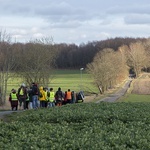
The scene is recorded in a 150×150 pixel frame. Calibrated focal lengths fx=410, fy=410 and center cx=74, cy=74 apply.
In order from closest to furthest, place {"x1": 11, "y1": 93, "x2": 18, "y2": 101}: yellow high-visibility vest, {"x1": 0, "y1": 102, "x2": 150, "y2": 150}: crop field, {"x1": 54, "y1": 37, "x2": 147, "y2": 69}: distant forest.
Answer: {"x1": 0, "y1": 102, "x2": 150, "y2": 150}: crop field < {"x1": 11, "y1": 93, "x2": 18, "y2": 101}: yellow high-visibility vest < {"x1": 54, "y1": 37, "x2": 147, "y2": 69}: distant forest

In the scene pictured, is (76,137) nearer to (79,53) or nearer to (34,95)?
(34,95)

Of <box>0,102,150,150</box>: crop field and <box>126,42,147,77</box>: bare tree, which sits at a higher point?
<box>126,42,147,77</box>: bare tree

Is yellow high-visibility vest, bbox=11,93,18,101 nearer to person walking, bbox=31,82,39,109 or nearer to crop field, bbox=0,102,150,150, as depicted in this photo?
person walking, bbox=31,82,39,109

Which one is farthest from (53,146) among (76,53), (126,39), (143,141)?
(126,39)

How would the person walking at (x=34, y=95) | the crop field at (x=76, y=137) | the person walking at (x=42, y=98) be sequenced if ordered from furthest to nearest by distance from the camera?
the person walking at (x=42, y=98)
the person walking at (x=34, y=95)
the crop field at (x=76, y=137)

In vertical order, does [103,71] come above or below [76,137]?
above

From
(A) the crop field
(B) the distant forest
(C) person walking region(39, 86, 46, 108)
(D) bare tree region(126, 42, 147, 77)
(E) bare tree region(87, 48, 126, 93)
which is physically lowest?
(A) the crop field

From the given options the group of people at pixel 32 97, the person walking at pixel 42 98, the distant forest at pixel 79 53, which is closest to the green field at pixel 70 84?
the group of people at pixel 32 97

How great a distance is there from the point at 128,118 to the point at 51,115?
10.2ft

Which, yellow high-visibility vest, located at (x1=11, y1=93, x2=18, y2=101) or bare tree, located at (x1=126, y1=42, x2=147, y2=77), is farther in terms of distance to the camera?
bare tree, located at (x1=126, y1=42, x2=147, y2=77)

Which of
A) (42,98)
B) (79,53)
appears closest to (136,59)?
(79,53)

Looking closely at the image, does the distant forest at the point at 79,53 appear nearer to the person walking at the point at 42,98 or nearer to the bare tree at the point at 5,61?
the bare tree at the point at 5,61

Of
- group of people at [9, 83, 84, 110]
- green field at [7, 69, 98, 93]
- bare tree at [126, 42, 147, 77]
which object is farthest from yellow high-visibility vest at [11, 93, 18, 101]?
bare tree at [126, 42, 147, 77]

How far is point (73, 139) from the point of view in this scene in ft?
33.1
